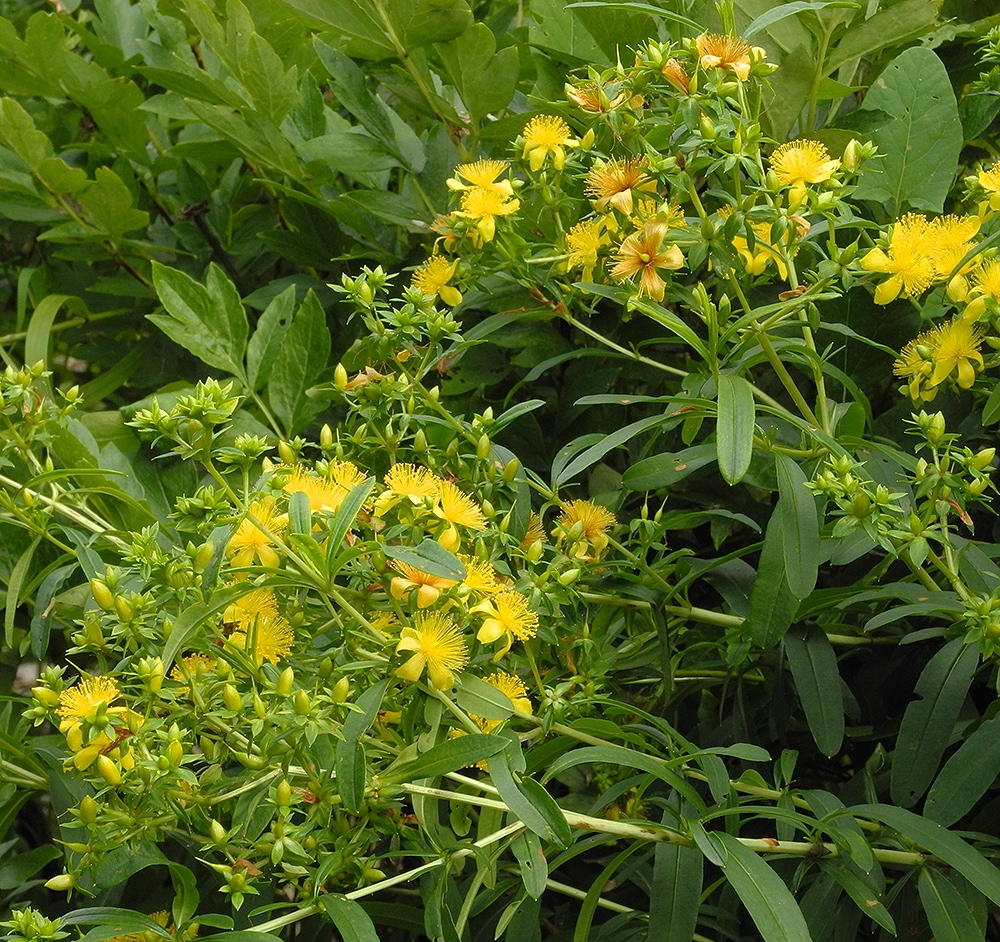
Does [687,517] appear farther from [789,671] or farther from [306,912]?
[306,912]

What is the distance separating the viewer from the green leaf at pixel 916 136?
98 centimetres

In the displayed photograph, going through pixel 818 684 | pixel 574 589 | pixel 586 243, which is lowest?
pixel 818 684

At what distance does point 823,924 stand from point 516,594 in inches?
14.0

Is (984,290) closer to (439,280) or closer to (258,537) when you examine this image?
(439,280)

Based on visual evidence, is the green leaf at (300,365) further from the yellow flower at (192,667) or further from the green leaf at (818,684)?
the green leaf at (818,684)

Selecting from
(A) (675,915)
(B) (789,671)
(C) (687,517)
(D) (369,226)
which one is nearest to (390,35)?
(D) (369,226)

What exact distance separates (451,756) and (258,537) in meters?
0.19

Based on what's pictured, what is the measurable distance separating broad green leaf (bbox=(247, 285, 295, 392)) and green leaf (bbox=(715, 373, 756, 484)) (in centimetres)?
54

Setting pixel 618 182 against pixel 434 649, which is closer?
pixel 434 649

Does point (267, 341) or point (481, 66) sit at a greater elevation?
point (481, 66)

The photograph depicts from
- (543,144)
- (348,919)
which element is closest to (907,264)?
(543,144)

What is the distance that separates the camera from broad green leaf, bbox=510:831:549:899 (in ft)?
2.19

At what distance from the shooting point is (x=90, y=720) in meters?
0.65

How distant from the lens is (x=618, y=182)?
812mm
